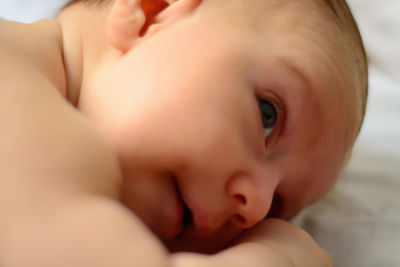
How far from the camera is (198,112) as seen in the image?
74cm

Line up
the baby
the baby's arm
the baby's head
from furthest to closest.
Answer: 1. the baby's head
2. the baby
3. the baby's arm

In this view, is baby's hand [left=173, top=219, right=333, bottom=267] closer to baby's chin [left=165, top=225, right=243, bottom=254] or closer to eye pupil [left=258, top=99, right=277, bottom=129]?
baby's chin [left=165, top=225, right=243, bottom=254]

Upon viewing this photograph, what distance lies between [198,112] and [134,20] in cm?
21

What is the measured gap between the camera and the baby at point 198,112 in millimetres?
628

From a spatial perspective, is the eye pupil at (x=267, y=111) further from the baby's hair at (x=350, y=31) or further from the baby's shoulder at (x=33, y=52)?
the baby's shoulder at (x=33, y=52)

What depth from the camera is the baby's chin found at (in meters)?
0.83

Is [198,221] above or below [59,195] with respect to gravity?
below

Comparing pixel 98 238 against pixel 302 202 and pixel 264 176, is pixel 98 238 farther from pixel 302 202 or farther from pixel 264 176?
pixel 302 202

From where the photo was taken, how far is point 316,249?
0.83m

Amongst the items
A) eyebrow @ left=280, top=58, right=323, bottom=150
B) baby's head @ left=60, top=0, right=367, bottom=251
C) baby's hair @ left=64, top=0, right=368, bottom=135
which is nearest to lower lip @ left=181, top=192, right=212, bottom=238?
baby's head @ left=60, top=0, right=367, bottom=251

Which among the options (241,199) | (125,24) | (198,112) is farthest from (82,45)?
(241,199)

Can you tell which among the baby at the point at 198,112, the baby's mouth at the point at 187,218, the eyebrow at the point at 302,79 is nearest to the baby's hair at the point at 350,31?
the baby at the point at 198,112

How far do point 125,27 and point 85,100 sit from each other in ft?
0.45

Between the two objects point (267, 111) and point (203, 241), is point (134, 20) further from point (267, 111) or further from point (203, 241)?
point (203, 241)
